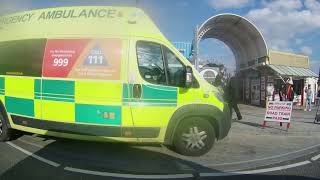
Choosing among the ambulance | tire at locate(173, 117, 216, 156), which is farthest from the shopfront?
the ambulance

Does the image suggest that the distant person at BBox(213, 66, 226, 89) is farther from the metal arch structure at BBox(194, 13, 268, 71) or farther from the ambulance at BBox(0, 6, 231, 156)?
the metal arch structure at BBox(194, 13, 268, 71)

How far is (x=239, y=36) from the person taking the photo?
25.5 metres

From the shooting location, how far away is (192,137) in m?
8.05

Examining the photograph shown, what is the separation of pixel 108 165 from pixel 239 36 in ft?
64.2

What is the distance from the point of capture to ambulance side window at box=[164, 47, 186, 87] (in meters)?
7.79

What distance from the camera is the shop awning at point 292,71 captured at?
2375 cm

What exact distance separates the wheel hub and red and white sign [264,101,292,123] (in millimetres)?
5177

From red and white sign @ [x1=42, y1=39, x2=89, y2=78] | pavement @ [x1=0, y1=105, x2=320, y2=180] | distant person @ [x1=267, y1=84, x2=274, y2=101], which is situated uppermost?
red and white sign @ [x1=42, y1=39, x2=89, y2=78]

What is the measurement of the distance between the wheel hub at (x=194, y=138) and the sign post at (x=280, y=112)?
5.17m

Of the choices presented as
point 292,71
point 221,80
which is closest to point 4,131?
point 221,80

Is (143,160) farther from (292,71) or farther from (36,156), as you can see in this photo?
(292,71)

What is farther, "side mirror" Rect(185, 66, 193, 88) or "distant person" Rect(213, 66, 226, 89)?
"distant person" Rect(213, 66, 226, 89)

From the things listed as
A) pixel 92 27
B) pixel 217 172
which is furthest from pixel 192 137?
pixel 92 27

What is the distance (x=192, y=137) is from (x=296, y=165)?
1931mm
